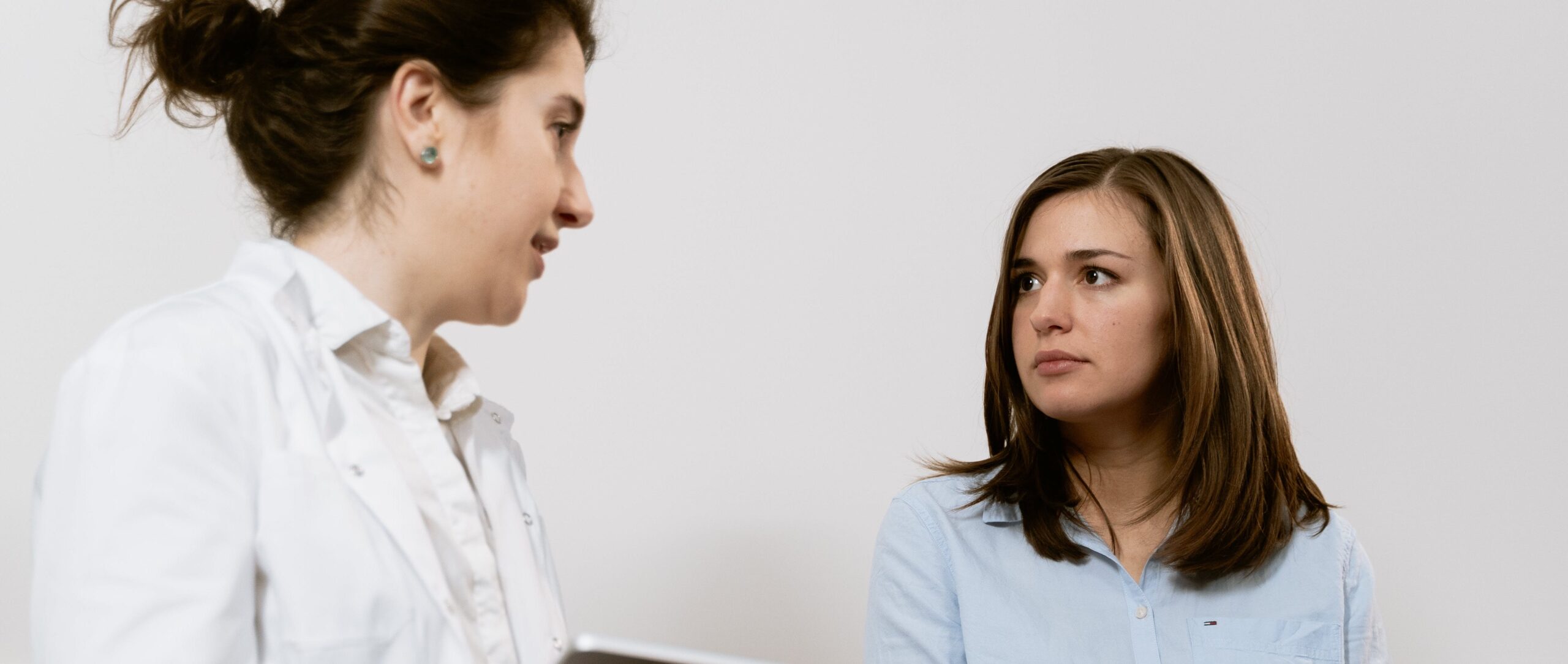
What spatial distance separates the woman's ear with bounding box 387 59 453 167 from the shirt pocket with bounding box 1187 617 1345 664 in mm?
1034

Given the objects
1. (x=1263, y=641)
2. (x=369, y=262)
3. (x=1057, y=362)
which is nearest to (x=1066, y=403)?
(x=1057, y=362)

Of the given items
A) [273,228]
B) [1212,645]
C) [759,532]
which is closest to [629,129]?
[759,532]

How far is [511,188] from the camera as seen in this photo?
1.10 m

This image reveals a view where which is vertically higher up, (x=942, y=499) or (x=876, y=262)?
(x=876, y=262)

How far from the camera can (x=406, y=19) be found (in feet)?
3.53

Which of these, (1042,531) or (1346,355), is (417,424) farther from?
(1346,355)

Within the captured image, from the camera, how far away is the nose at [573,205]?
3.84ft

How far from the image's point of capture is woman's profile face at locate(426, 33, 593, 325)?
109cm

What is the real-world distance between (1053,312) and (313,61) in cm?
87

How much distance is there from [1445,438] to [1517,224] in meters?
0.37

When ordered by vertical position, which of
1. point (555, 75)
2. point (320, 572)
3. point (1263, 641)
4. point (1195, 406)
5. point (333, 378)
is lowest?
point (1263, 641)

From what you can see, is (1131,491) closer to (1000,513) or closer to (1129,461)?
(1129,461)

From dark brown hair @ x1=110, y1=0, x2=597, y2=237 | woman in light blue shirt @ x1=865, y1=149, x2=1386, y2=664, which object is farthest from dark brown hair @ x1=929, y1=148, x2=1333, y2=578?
dark brown hair @ x1=110, y1=0, x2=597, y2=237

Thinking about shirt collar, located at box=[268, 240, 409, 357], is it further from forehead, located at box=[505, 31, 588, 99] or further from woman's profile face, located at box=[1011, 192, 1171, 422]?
woman's profile face, located at box=[1011, 192, 1171, 422]
